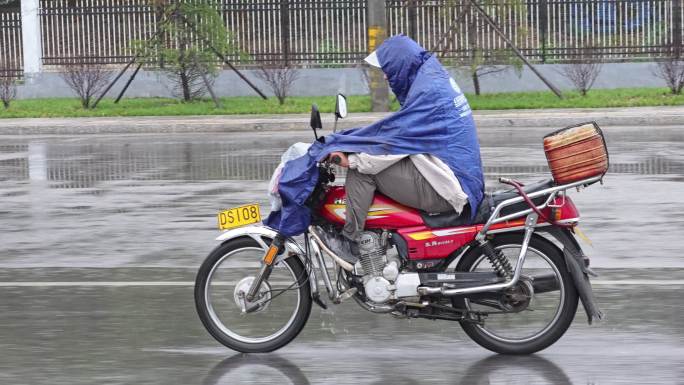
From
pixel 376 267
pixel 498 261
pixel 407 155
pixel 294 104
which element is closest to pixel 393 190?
pixel 407 155

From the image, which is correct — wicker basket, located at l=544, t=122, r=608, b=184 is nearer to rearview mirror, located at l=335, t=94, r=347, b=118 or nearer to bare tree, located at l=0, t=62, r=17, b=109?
rearview mirror, located at l=335, t=94, r=347, b=118

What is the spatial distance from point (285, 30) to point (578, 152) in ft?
73.8

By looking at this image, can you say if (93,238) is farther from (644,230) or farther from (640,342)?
(640,342)

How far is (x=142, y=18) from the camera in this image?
2933cm

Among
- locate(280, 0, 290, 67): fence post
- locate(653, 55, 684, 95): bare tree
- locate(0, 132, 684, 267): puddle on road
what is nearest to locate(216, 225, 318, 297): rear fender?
locate(0, 132, 684, 267): puddle on road

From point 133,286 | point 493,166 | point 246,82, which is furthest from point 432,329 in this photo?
point 246,82

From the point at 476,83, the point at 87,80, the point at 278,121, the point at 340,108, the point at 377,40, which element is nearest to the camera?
the point at 340,108

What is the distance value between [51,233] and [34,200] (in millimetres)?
2328

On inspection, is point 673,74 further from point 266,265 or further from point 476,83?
point 266,265

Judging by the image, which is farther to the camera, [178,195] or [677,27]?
[677,27]

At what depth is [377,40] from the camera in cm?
2358

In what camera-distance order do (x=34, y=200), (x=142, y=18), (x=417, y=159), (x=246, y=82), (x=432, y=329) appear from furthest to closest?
(x=142, y=18) < (x=246, y=82) < (x=34, y=200) < (x=432, y=329) < (x=417, y=159)

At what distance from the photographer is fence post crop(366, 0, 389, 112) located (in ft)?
77.1

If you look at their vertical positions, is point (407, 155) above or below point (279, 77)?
above
